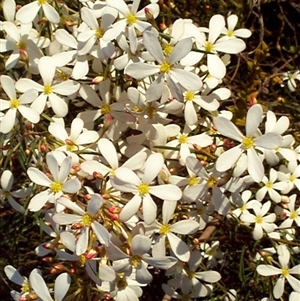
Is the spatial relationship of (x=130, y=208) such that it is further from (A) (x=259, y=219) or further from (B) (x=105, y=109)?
(A) (x=259, y=219)

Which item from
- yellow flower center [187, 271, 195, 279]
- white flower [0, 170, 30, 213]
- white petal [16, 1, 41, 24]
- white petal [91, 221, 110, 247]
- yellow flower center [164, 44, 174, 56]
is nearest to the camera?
white petal [91, 221, 110, 247]

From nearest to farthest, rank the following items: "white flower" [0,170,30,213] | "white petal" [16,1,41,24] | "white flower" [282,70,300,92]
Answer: "white petal" [16,1,41,24] < "white flower" [0,170,30,213] < "white flower" [282,70,300,92]

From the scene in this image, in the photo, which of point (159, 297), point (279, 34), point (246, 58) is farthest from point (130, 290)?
point (279, 34)

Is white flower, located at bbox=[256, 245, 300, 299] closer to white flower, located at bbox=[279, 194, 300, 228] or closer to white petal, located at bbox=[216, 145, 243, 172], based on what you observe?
white flower, located at bbox=[279, 194, 300, 228]

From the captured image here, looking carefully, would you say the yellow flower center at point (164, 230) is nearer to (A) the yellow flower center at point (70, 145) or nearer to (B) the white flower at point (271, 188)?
(A) the yellow flower center at point (70, 145)

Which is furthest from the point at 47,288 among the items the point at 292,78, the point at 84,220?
the point at 292,78

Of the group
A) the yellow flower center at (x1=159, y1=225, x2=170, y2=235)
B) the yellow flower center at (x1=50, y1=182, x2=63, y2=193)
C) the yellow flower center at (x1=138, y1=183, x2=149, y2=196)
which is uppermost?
the yellow flower center at (x1=50, y1=182, x2=63, y2=193)

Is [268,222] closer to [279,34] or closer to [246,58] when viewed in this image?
[246,58]

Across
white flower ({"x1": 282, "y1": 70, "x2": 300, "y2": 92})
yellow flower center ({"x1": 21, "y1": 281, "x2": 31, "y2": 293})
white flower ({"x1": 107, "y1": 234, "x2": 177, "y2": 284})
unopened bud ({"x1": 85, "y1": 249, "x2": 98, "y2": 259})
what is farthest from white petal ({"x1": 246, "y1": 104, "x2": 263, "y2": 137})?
white flower ({"x1": 282, "y1": 70, "x2": 300, "y2": 92})
